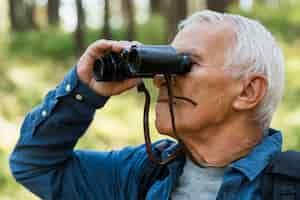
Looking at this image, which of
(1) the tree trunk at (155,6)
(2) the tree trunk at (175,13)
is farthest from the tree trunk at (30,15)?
(2) the tree trunk at (175,13)

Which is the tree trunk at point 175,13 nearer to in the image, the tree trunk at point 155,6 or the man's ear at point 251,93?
the tree trunk at point 155,6

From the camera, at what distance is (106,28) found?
16062 millimetres

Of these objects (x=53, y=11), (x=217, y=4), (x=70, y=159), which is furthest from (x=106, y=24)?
(x=70, y=159)

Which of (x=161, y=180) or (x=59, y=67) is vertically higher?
(x=161, y=180)

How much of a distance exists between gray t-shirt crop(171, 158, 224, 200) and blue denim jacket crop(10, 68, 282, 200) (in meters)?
0.04

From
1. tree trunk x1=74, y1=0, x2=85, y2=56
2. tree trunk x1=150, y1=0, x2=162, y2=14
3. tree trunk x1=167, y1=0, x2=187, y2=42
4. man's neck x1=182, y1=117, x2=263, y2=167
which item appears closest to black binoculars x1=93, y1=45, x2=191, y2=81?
man's neck x1=182, y1=117, x2=263, y2=167

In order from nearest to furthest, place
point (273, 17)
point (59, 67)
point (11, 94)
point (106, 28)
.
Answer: point (11, 94) < point (273, 17) < point (59, 67) < point (106, 28)

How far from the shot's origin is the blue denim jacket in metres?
2.58

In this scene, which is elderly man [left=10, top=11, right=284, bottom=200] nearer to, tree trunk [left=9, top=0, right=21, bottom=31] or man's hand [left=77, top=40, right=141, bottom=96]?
man's hand [left=77, top=40, right=141, bottom=96]

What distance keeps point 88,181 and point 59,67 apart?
12.6 m

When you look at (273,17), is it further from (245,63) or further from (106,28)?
(245,63)

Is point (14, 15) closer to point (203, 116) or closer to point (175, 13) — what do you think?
point (175, 13)

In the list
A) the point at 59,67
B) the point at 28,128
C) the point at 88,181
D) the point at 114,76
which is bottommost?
the point at 59,67

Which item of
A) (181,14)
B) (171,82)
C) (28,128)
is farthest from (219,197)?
(181,14)
